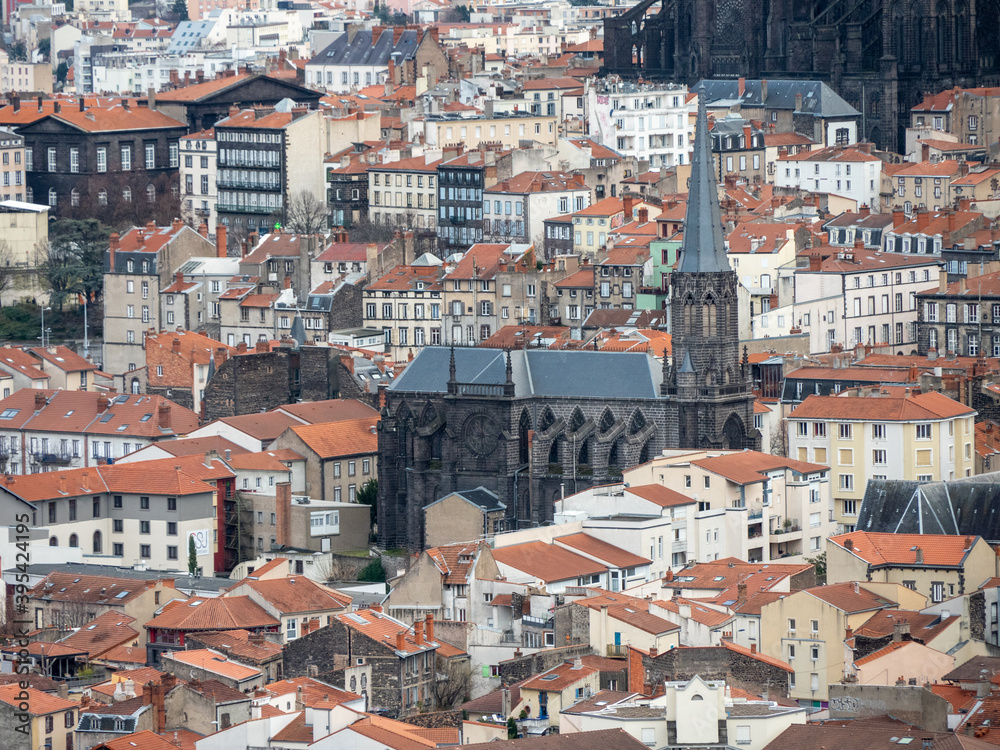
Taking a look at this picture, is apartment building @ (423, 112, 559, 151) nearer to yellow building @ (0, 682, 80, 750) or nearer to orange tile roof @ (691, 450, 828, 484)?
orange tile roof @ (691, 450, 828, 484)

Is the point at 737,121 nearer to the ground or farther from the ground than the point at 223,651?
farther from the ground

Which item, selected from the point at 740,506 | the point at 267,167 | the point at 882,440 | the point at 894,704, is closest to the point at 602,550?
the point at 740,506

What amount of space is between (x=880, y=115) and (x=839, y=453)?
69.7 m

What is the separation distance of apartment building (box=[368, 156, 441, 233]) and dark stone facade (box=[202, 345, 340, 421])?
3000cm

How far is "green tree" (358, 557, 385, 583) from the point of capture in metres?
126

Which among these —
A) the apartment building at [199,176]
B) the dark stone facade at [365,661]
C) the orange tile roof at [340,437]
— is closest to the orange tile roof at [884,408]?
the orange tile roof at [340,437]

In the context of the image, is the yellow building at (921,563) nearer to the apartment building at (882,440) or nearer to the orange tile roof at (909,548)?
the orange tile roof at (909,548)

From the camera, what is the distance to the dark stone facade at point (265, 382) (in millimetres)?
147125

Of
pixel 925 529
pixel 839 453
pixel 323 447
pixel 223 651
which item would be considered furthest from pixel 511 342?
pixel 223 651

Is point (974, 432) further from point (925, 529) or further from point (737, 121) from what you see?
point (737, 121)

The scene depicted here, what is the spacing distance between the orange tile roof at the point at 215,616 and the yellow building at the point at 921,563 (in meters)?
17.5

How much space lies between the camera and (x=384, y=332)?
15900cm

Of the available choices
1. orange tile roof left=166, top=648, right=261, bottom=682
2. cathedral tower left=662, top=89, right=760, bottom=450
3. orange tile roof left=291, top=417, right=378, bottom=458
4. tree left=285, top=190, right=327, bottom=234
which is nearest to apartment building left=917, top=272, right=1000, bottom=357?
cathedral tower left=662, top=89, right=760, bottom=450

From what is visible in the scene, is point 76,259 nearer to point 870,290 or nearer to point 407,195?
point 407,195
